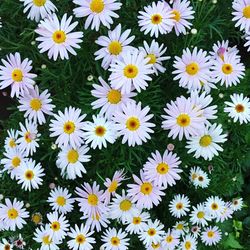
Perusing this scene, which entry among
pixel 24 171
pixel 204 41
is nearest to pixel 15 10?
pixel 24 171

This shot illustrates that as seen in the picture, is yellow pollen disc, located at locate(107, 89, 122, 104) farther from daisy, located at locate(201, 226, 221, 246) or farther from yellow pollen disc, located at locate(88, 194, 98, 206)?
daisy, located at locate(201, 226, 221, 246)

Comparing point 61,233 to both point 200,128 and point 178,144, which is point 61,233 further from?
point 200,128

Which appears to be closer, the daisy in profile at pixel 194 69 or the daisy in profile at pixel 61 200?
the daisy in profile at pixel 194 69

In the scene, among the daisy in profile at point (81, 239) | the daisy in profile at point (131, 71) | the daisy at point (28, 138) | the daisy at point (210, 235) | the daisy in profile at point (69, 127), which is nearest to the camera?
the daisy in profile at point (131, 71)

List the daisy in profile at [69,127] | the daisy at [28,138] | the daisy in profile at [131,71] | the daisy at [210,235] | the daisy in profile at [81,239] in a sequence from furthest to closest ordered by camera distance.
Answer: the daisy at [210,235] → the daisy in profile at [81,239] → the daisy at [28,138] → the daisy in profile at [69,127] → the daisy in profile at [131,71]

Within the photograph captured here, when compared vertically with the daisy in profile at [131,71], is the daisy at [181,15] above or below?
above

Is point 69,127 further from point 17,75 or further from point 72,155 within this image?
point 17,75

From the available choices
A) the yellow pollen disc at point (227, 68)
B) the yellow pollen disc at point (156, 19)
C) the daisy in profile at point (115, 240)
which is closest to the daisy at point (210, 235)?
the daisy in profile at point (115, 240)

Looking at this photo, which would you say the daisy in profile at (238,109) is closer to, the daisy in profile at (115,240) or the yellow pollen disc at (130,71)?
the yellow pollen disc at (130,71)
